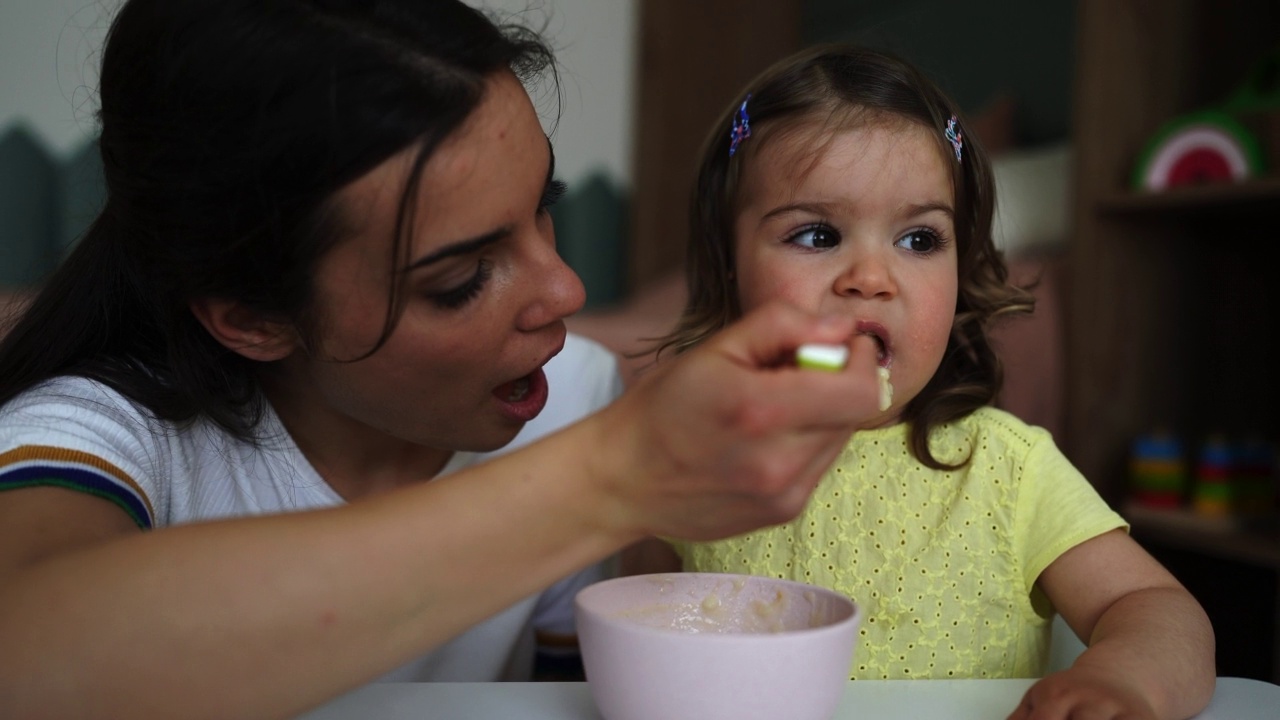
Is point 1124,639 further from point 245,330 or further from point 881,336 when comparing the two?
point 245,330

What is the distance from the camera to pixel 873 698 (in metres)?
0.62

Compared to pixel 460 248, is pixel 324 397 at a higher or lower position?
lower

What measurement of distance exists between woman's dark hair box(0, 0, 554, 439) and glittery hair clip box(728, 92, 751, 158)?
0.26 metres

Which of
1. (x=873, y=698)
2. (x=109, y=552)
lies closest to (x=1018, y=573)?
(x=873, y=698)

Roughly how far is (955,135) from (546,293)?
1.51 ft

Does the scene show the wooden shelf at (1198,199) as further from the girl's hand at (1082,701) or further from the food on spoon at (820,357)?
the food on spoon at (820,357)

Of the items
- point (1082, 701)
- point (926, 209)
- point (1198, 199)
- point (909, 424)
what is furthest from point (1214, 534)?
point (1082, 701)

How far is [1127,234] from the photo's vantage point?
2.13m

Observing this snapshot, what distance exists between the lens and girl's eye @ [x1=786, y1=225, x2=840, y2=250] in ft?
3.08

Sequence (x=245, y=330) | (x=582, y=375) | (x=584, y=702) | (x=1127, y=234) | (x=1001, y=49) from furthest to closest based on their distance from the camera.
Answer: (x=1001, y=49) < (x=1127, y=234) < (x=582, y=375) < (x=245, y=330) < (x=584, y=702)

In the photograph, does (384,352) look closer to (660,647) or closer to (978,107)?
(660,647)

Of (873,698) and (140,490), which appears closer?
(873,698)

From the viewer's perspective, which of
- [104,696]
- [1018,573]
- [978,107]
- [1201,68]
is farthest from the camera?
[978,107]

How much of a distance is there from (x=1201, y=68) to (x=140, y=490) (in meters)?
2.29
